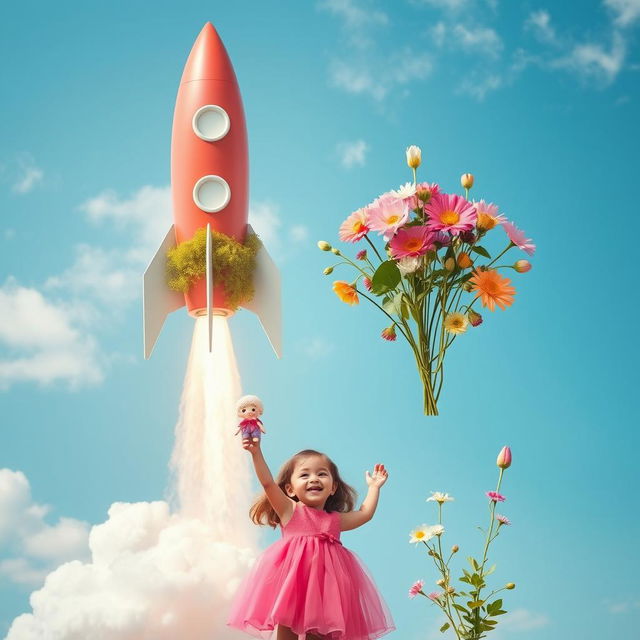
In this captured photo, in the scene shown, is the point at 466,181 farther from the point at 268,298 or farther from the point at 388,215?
the point at 268,298

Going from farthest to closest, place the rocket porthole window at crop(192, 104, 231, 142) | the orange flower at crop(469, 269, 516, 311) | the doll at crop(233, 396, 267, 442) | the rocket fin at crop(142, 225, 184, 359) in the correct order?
1. the rocket porthole window at crop(192, 104, 231, 142)
2. the rocket fin at crop(142, 225, 184, 359)
3. the orange flower at crop(469, 269, 516, 311)
4. the doll at crop(233, 396, 267, 442)

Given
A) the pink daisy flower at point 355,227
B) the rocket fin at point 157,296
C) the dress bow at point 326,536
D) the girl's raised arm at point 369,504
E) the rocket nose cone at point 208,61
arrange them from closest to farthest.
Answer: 1. the dress bow at point 326,536
2. the girl's raised arm at point 369,504
3. the pink daisy flower at point 355,227
4. the rocket fin at point 157,296
5. the rocket nose cone at point 208,61

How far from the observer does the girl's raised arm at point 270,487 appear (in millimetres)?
4609

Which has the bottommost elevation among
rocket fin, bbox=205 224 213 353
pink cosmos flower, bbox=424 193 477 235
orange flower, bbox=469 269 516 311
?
orange flower, bbox=469 269 516 311

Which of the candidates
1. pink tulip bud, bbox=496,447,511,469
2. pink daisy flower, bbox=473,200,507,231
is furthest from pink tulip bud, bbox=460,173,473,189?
pink tulip bud, bbox=496,447,511,469

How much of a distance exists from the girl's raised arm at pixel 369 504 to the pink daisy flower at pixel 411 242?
1091 millimetres

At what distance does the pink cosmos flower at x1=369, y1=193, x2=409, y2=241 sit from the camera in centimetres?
502

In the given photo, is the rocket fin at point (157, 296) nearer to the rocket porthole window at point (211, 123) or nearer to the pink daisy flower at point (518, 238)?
the rocket porthole window at point (211, 123)

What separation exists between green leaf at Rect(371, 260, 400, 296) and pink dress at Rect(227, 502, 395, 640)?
3.86 ft

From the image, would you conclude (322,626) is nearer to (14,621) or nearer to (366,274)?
Answer: (366,274)

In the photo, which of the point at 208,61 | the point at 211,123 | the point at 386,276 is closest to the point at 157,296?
the point at 211,123

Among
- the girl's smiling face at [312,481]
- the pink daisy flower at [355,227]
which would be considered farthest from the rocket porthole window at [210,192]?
the girl's smiling face at [312,481]

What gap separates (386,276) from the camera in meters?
5.06

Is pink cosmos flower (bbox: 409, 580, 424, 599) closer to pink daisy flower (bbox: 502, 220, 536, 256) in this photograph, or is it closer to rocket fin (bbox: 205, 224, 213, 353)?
pink daisy flower (bbox: 502, 220, 536, 256)
